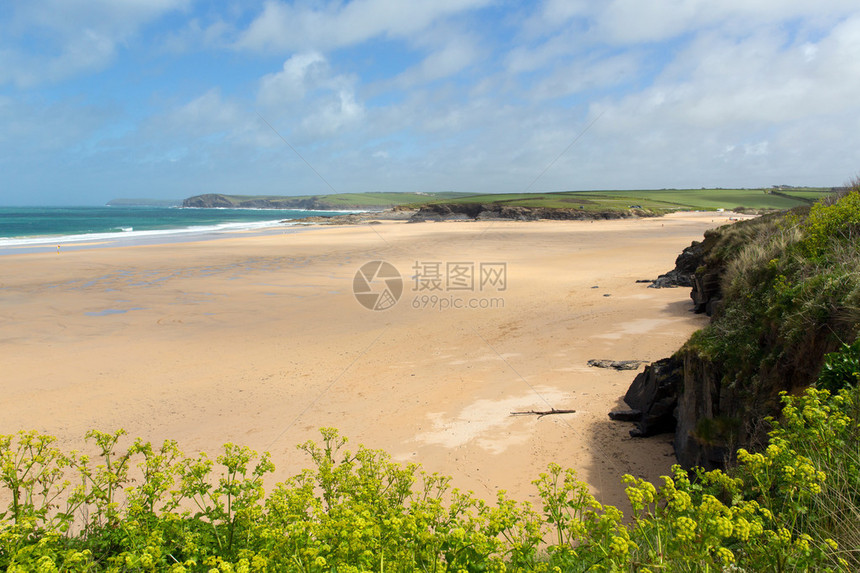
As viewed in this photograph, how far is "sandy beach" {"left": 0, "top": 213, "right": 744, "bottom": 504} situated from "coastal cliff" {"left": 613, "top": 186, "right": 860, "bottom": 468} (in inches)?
25.2

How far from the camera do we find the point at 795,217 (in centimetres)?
862

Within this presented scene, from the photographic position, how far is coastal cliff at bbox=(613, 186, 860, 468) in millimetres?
4141

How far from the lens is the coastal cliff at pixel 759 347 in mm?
4141

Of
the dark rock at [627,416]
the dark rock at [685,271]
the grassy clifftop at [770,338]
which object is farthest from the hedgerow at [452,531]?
the dark rock at [685,271]

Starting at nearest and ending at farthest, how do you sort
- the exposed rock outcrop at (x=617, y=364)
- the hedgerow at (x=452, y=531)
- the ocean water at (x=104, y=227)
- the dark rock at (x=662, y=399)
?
the hedgerow at (x=452, y=531)
the dark rock at (x=662, y=399)
the exposed rock outcrop at (x=617, y=364)
the ocean water at (x=104, y=227)

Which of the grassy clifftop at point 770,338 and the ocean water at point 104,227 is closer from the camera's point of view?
the grassy clifftop at point 770,338

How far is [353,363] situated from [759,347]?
6.80 meters

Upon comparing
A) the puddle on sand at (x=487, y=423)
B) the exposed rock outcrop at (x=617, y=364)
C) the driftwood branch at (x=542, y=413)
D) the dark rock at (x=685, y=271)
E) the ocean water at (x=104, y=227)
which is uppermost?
the ocean water at (x=104, y=227)

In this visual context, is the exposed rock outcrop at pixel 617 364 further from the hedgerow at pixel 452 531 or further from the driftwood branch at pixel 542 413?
the hedgerow at pixel 452 531

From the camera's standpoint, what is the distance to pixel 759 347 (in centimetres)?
479

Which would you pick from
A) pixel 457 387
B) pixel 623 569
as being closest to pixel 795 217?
pixel 457 387

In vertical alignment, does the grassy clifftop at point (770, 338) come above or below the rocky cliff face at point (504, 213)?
below

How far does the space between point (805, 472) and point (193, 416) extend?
23.6 feet

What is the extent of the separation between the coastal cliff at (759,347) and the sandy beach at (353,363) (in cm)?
64
